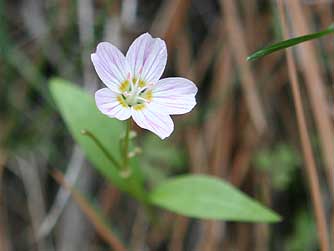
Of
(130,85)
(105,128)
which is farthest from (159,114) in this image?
(105,128)

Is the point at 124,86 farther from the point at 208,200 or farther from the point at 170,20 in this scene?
the point at 170,20

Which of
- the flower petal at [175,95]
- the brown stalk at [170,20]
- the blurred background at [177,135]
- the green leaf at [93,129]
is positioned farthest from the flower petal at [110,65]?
the brown stalk at [170,20]

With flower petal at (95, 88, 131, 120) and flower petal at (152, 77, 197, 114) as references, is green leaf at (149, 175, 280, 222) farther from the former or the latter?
flower petal at (95, 88, 131, 120)

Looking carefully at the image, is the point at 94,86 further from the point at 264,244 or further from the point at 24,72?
the point at 264,244

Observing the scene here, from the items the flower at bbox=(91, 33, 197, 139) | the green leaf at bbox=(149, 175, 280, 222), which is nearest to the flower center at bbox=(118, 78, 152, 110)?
the flower at bbox=(91, 33, 197, 139)

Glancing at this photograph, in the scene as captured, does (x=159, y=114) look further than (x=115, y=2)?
No
